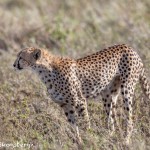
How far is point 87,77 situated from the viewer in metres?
8.29

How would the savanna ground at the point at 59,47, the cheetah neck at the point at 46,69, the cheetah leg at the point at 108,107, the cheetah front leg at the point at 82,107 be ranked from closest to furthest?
the savanna ground at the point at 59,47 → the cheetah front leg at the point at 82,107 → the cheetah neck at the point at 46,69 → the cheetah leg at the point at 108,107

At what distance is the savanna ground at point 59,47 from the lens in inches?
295

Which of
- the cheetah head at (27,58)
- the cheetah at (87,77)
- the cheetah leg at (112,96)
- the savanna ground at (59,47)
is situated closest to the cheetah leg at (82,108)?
the cheetah at (87,77)

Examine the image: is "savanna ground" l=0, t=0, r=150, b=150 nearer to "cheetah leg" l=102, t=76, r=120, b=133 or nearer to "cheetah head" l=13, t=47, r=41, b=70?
"cheetah leg" l=102, t=76, r=120, b=133

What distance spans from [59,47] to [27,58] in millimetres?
4213

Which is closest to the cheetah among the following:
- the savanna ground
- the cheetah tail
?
the cheetah tail

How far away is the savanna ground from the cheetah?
0.14m

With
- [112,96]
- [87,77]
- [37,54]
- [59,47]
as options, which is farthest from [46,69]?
[59,47]

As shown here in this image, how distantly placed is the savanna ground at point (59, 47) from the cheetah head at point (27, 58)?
481mm

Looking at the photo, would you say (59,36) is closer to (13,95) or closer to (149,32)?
(149,32)

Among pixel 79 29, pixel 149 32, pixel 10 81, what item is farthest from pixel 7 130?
pixel 79 29

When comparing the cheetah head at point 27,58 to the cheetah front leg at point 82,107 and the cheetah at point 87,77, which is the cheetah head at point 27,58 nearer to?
the cheetah at point 87,77

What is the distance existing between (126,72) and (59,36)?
183 inches

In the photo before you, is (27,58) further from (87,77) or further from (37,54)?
(87,77)
